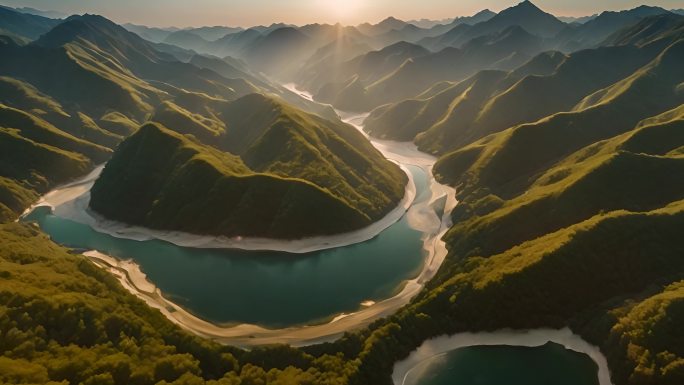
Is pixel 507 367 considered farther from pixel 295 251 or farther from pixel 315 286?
pixel 295 251

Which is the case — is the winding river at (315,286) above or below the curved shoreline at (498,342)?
below

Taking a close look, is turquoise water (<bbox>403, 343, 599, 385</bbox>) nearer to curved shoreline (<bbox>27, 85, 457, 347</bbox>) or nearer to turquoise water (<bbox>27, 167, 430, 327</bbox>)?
curved shoreline (<bbox>27, 85, 457, 347</bbox>)

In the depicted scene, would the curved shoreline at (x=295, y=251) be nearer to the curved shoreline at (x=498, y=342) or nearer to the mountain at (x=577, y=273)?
the mountain at (x=577, y=273)

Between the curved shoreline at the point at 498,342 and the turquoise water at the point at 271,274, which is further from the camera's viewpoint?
the turquoise water at the point at 271,274

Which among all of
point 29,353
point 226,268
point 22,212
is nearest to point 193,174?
point 226,268

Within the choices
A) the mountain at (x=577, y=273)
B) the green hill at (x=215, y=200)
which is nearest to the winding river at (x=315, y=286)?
the mountain at (x=577, y=273)

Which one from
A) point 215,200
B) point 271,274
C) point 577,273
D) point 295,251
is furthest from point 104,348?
point 577,273
